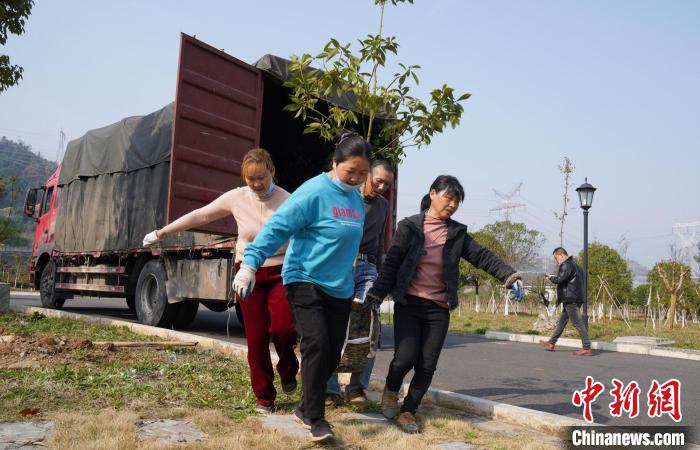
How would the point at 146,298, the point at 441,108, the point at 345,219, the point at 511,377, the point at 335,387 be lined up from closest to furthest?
the point at 345,219 → the point at 335,387 → the point at 441,108 → the point at 511,377 → the point at 146,298

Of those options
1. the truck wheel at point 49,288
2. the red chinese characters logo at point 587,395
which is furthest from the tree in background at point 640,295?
the red chinese characters logo at point 587,395

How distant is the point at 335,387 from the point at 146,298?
22.0 feet

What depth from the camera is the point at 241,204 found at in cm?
426

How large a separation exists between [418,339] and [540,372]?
4.04 m

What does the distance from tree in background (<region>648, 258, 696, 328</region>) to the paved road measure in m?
7.41

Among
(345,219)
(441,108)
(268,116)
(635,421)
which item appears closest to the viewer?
(345,219)

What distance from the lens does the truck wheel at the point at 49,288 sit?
13.6 metres

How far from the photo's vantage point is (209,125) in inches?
341

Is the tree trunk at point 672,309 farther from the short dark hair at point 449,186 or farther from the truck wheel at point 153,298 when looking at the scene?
the short dark hair at point 449,186

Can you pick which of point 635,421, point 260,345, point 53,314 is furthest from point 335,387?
point 53,314

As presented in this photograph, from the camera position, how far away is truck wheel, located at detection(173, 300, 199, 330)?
31.9ft

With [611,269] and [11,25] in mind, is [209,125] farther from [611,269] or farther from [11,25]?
[611,269]

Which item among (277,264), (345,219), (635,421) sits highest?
(345,219)

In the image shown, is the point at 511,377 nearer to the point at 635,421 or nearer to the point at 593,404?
the point at 593,404
